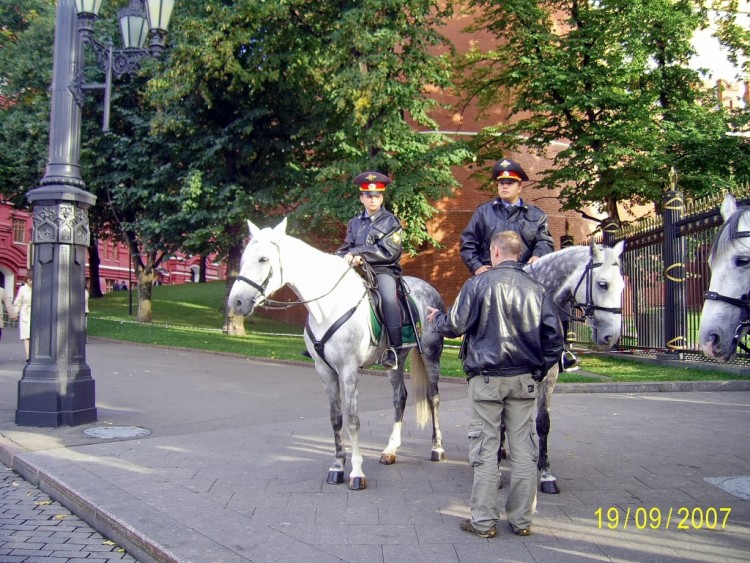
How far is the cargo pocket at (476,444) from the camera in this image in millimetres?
4910

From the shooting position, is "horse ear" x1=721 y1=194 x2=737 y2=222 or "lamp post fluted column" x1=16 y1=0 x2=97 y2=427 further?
"lamp post fluted column" x1=16 y1=0 x2=97 y2=427

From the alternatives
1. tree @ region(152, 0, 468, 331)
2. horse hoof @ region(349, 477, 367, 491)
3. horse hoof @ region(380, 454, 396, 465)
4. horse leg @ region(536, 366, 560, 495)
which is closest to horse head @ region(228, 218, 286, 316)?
horse hoof @ region(349, 477, 367, 491)

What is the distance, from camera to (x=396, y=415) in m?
7.43

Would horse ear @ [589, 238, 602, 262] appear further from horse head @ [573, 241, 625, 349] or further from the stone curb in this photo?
the stone curb

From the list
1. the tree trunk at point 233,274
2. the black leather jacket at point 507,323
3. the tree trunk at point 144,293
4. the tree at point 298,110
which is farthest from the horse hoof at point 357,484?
the tree trunk at point 144,293

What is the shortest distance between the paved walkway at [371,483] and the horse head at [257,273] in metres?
1.75

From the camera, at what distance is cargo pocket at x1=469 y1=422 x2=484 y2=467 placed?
16.1 ft

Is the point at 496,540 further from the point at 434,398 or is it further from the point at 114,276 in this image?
the point at 114,276

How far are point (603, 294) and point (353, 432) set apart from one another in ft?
8.78

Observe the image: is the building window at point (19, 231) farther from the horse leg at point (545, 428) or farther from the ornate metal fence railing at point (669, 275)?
the horse leg at point (545, 428)

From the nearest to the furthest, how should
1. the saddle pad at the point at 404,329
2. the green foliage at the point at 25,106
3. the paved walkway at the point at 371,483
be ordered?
the paved walkway at the point at 371,483 < the saddle pad at the point at 404,329 < the green foliage at the point at 25,106

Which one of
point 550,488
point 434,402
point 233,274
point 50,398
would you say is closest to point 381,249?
point 434,402

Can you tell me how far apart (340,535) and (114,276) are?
5860cm

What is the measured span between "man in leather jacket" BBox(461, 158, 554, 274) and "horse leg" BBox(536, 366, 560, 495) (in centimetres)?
123
